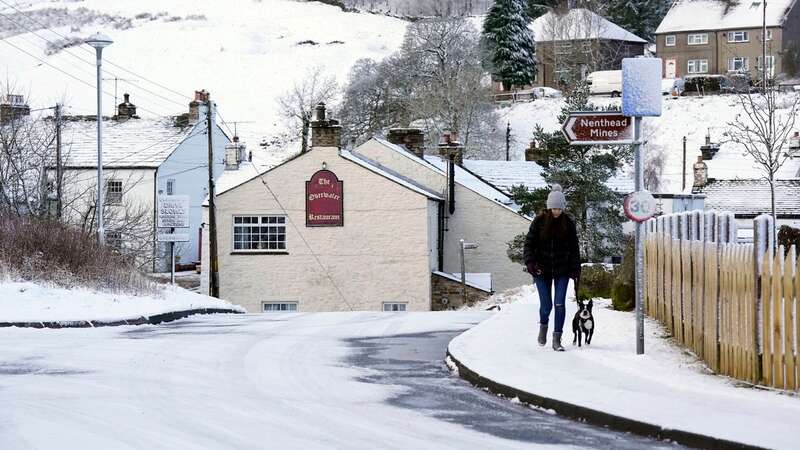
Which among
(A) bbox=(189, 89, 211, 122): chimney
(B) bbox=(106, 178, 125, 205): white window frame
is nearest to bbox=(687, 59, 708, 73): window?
(A) bbox=(189, 89, 211, 122): chimney

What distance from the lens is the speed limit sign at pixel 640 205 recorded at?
43.5 feet

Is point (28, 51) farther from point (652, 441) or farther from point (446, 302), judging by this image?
point (652, 441)

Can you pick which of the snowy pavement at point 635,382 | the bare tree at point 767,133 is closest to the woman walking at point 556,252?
the snowy pavement at point 635,382

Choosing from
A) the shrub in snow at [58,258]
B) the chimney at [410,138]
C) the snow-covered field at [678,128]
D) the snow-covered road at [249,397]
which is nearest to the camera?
the snow-covered road at [249,397]

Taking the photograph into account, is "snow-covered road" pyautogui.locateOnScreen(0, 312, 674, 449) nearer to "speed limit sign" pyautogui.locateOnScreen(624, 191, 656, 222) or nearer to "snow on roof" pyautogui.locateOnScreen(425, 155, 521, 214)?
"speed limit sign" pyautogui.locateOnScreen(624, 191, 656, 222)

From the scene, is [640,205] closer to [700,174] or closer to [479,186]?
[479,186]

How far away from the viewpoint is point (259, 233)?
1848 inches

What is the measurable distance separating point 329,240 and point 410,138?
8721mm

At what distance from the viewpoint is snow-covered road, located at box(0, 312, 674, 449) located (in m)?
9.24

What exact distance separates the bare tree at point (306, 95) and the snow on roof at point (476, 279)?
4924 centimetres

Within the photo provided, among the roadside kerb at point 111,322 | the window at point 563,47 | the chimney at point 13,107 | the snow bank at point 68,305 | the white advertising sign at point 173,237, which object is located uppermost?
the window at point 563,47

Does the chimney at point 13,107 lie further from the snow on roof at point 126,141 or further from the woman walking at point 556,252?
the woman walking at point 556,252

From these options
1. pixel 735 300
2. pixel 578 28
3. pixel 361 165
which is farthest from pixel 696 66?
pixel 735 300

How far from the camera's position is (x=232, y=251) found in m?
46.2
